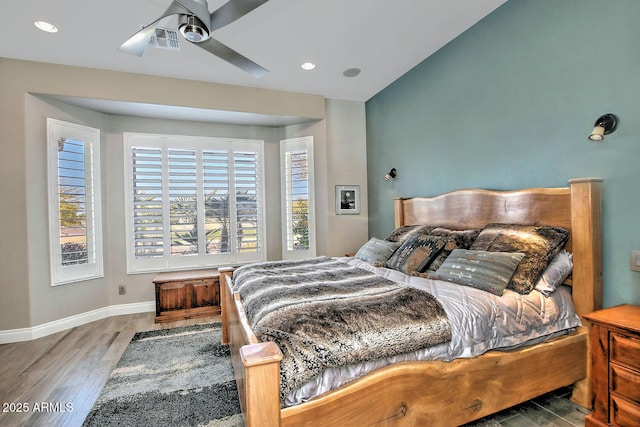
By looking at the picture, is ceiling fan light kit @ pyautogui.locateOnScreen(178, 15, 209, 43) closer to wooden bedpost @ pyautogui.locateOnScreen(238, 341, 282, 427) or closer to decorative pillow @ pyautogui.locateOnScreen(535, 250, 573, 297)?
wooden bedpost @ pyautogui.locateOnScreen(238, 341, 282, 427)

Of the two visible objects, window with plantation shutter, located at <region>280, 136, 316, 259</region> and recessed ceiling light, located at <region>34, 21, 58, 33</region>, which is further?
window with plantation shutter, located at <region>280, 136, 316, 259</region>

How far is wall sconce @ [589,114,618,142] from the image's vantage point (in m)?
1.81

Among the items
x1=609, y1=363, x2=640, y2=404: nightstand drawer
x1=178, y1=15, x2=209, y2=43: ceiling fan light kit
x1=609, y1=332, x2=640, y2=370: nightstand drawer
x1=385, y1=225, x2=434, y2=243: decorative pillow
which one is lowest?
x1=609, y1=363, x2=640, y2=404: nightstand drawer

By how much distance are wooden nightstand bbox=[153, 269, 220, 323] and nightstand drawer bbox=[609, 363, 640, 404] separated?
147 inches

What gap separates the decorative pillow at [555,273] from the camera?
1937 mm

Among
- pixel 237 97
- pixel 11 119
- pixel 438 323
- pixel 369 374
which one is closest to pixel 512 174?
pixel 438 323

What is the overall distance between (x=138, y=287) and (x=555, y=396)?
457cm

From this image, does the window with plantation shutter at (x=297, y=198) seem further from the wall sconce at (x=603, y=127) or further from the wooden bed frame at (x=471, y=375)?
the wall sconce at (x=603, y=127)

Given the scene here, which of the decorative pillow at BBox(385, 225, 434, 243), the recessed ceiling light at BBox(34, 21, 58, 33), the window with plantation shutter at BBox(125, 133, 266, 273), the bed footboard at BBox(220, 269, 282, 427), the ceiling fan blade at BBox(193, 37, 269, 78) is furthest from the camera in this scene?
the window with plantation shutter at BBox(125, 133, 266, 273)

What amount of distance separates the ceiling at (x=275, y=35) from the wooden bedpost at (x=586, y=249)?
5.67 ft

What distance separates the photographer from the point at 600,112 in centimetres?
195

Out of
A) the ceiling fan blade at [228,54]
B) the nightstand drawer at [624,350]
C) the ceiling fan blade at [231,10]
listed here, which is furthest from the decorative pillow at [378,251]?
the ceiling fan blade at [231,10]

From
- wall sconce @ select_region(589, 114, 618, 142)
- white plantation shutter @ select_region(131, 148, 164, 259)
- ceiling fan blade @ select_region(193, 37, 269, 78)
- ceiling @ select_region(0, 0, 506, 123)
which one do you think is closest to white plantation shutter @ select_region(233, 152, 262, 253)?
white plantation shutter @ select_region(131, 148, 164, 259)

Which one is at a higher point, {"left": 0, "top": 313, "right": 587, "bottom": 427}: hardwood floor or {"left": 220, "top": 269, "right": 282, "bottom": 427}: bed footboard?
{"left": 220, "top": 269, "right": 282, "bottom": 427}: bed footboard
